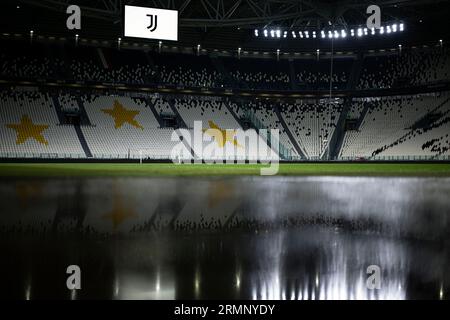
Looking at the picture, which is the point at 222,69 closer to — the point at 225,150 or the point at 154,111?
the point at 154,111

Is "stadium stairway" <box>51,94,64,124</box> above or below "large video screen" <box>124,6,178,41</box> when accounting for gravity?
above

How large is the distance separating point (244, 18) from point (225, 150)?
46.3ft

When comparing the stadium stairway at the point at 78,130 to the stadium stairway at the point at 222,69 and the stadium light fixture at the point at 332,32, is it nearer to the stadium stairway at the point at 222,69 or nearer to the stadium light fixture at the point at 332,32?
the stadium stairway at the point at 222,69

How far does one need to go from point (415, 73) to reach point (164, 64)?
102 ft

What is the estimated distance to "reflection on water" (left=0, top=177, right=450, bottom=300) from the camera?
4090 mm

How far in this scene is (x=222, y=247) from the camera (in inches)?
222


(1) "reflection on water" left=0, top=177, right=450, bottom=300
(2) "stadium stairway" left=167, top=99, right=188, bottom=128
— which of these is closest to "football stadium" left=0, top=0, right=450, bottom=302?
(1) "reflection on water" left=0, top=177, right=450, bottom=300

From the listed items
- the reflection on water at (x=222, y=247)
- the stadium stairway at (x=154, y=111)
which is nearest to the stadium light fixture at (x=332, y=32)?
the stadium stairway at (x=154, y=111)

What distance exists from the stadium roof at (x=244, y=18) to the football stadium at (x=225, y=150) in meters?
0.24

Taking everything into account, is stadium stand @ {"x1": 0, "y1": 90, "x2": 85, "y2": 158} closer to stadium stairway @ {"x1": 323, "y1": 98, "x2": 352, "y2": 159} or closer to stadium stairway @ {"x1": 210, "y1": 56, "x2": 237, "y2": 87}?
stadium stairway @ {"x1": 210, "y1": 56, "x2": 237, "y2": 87}

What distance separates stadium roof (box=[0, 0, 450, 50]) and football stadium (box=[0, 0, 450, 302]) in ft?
0.78

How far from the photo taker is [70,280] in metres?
4.15

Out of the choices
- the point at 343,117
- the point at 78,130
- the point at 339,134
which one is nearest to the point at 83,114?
the point at 78,130
